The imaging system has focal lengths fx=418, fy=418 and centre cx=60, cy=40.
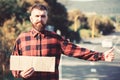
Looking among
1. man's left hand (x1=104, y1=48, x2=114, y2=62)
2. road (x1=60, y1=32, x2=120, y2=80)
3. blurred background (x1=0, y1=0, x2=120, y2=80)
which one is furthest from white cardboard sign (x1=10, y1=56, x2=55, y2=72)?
road (x1=60, y1=32, x2=120, y2=80)

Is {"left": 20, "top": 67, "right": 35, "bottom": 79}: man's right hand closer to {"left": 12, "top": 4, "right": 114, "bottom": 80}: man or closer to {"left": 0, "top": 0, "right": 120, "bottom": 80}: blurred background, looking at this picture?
{"left": 12, "top": 4, "right": 114, "bottom": 80}: man

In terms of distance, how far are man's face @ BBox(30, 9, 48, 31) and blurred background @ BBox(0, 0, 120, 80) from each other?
183cm

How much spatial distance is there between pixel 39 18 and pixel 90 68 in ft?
11.0

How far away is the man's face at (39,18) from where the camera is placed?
8.58 feet

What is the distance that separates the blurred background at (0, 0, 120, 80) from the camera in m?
5.12

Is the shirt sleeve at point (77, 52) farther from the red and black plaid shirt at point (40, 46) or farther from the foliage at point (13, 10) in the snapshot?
the foliage at point (13, 10)

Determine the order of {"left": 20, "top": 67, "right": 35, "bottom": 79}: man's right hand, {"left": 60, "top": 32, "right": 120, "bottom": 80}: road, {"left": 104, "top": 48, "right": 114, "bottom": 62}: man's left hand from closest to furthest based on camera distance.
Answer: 1. {"left": 20, "top": 67, "right": 35, "bottom": 79}: man's right hand
2. {"left": 104, "top": 48, "right": 114, "bottom": 62}: man's left hand
3. {"left": 60, "top": 32, "right": 120, "bottom": 80}: road

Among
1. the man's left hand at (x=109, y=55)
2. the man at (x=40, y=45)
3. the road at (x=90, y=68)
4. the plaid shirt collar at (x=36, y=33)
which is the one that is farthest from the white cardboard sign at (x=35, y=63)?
the road at (x=90, y=68)

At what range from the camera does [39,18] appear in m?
2.62

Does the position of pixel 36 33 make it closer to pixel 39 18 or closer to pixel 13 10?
pixel 39 18

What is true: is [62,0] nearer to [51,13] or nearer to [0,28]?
[51,13]

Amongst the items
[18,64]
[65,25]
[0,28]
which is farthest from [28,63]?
[0,28]

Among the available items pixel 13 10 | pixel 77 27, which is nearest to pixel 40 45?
pixel 77 27

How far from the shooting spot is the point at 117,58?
4.46 metres
